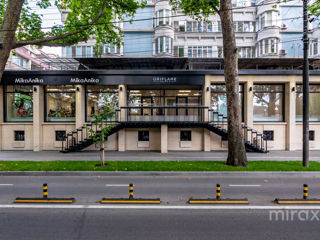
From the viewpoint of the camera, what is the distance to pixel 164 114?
50.4 feet

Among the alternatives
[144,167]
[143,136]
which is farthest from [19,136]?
[144,167]

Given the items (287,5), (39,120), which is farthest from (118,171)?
(287,5)

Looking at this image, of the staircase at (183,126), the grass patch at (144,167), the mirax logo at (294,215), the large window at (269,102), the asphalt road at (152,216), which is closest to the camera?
the asphalt road at (152,216)

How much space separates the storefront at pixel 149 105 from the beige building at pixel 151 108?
0.08 m

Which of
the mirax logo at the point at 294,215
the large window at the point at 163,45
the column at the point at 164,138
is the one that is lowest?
the mirax logo at the point at 294,215

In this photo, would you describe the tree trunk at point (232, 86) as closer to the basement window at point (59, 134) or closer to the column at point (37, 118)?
the basement window at point (59, 134)

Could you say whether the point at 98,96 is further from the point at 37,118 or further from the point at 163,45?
the point at 163,45

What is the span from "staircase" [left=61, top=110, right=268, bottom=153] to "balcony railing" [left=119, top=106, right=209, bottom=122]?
0.22 meters

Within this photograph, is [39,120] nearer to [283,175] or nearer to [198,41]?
[283,175]

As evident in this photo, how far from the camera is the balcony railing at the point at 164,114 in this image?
14.6m

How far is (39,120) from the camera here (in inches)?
597

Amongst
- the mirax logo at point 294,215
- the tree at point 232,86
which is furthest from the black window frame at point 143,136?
the mirax logo at point 294,215

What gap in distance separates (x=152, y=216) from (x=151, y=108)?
11260 mm

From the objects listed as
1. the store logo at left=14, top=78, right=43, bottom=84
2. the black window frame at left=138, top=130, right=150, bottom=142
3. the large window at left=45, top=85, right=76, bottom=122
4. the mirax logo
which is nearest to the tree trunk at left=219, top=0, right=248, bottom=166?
the mirax logo
